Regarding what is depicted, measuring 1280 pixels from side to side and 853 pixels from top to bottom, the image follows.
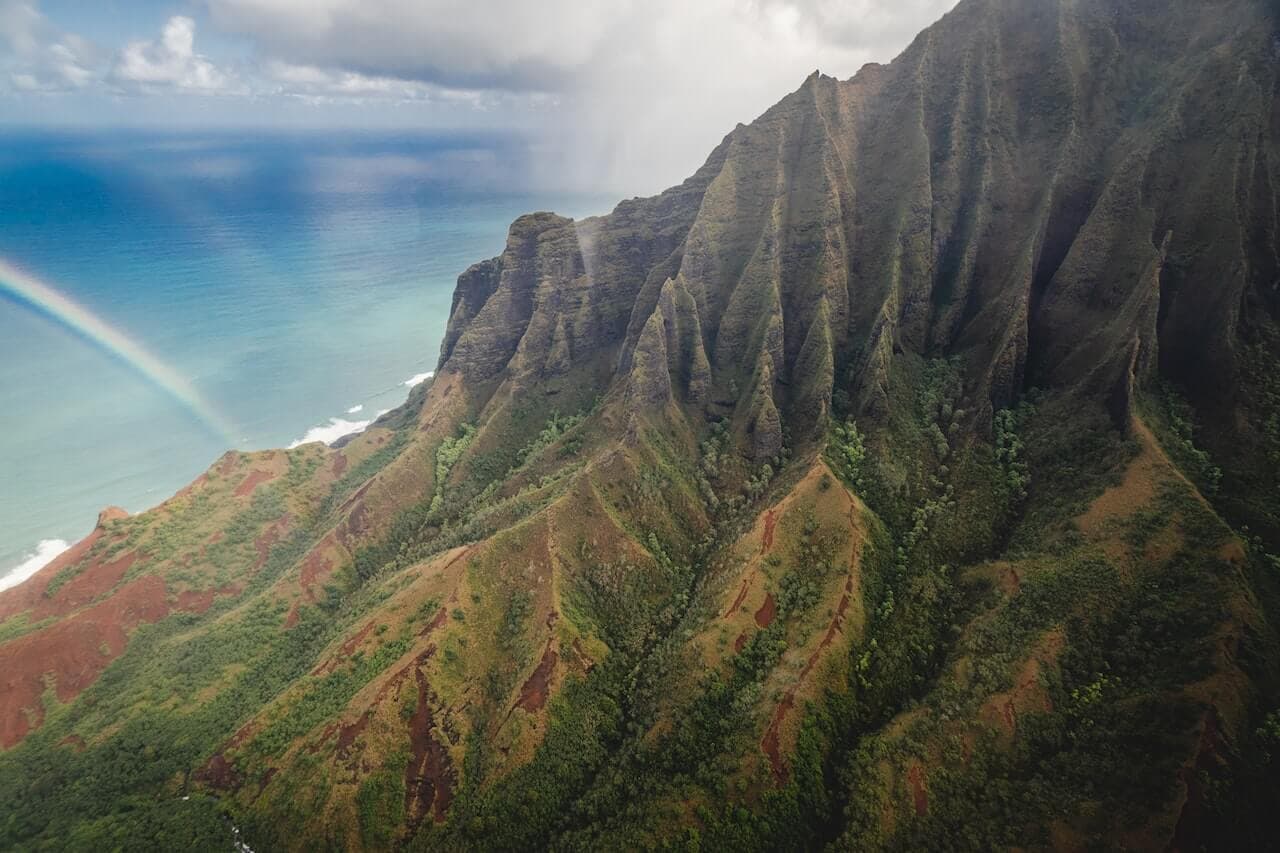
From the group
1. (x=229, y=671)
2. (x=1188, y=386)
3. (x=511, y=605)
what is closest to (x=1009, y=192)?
(x=1188, y=386)

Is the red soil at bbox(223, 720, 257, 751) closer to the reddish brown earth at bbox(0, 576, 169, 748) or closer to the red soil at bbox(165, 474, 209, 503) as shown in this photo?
the reddish brown earth at bbox(0, 576, 169, 748)

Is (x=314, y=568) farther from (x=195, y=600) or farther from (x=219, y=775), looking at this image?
(x=219, y=775)

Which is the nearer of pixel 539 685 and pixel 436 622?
pixel 539 685

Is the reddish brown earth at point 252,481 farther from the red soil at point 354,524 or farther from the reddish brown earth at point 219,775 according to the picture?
the reddish brown earth at point 219,775

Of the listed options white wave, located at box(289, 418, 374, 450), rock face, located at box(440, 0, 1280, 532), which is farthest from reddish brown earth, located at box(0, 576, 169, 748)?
white wave, located at box(289, 418, 374, 450)

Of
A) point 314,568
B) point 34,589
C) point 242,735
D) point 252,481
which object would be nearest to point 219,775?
point 242,735

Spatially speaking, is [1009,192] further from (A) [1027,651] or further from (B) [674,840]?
(B) [674,840]

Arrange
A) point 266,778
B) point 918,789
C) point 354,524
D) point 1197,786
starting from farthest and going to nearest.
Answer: point 354,524 < point 266,778 < point 918,789 < point 1197,786
